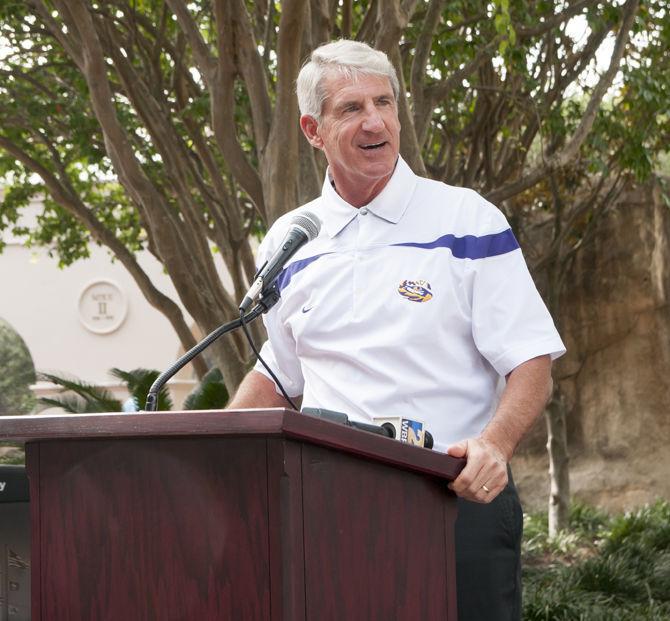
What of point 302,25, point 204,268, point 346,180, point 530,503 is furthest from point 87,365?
point 346,180

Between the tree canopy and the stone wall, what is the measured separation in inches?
43.0

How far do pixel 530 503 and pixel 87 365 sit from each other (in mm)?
19053

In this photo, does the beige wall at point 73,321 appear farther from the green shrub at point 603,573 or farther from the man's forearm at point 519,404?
the man's forearm at point 519,404

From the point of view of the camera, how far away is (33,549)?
88.3 inches

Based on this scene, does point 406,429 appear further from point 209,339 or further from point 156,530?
point 156,530

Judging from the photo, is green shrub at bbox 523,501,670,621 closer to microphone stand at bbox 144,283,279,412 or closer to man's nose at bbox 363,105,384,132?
man's nose at bbox 363,105,384,132

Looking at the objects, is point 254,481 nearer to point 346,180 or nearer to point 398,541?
point 398,541

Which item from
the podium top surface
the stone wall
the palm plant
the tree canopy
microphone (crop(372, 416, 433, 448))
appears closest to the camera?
the podium top surface

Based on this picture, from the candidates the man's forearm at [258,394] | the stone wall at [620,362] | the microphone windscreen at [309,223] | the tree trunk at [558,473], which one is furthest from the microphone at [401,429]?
the stone wall at [620,362]

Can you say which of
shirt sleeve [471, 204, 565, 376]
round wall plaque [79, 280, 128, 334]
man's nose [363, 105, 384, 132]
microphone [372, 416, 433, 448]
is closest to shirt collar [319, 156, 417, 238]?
man's nose [363, 105, 384, 132]

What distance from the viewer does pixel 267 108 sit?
26.0ft

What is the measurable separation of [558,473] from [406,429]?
11.7 m

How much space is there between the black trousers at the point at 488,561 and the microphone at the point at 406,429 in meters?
0.31

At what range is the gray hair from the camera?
10.0ft
